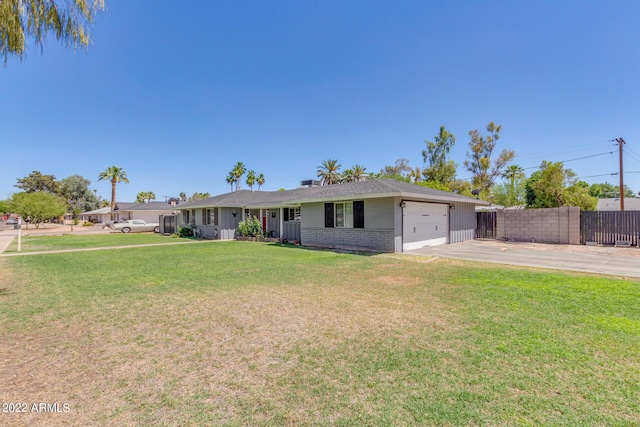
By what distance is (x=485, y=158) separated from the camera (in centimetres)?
3669

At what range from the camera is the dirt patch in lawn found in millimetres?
2523

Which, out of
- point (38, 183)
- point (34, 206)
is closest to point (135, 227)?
point (34, 206)

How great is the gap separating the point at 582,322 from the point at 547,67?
1697 cm

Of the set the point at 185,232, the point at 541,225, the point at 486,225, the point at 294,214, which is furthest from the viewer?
the point at 185,232

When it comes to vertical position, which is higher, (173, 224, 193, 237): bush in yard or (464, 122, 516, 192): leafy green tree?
(464, 122, 516, 192): leafy green tree

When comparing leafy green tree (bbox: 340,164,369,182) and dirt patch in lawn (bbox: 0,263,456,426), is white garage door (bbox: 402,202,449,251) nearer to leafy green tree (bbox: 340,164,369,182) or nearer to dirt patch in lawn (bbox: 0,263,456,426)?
dirt patch in lawn (bbox: 0,263,456,426)

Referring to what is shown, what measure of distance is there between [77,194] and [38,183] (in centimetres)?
674

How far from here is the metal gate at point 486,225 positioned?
58.5 ft

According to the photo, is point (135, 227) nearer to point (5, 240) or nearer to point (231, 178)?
point (5, 240)

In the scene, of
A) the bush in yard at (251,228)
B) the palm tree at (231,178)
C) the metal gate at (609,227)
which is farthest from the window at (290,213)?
the palm tree at (231,178)

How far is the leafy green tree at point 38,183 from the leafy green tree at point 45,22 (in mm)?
71910

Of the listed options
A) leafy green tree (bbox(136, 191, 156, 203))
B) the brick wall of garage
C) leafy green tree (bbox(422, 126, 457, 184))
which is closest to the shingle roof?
the brick wall of garage

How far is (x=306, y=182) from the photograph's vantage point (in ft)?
81.6

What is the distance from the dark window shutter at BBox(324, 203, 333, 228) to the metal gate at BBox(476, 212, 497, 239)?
1026 cm
